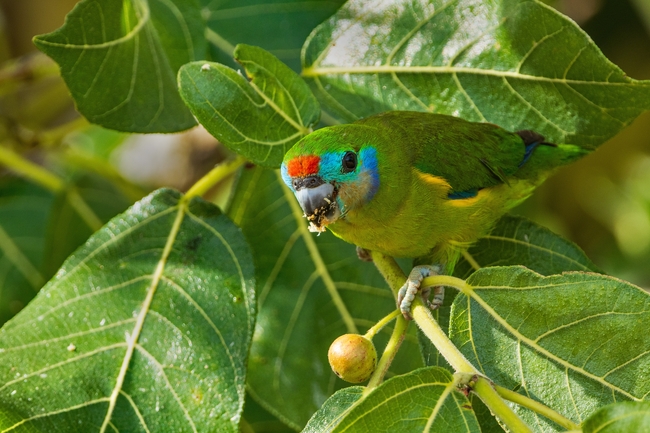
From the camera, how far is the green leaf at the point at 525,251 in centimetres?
139

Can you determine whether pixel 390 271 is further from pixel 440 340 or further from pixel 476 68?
pixel 476 68

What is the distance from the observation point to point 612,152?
3.68 metres

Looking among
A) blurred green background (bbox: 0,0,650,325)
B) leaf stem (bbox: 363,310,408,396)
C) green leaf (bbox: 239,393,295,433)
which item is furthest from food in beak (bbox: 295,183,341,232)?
green leaf (bbox: 239,393,295,433)

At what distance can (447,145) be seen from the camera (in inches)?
62.0

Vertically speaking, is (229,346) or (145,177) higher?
(229,346)

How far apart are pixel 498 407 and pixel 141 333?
2.37 ft

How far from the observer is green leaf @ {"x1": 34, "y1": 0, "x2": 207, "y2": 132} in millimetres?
1359

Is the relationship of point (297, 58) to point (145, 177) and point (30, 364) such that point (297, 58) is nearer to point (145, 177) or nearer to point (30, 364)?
point (30, 364)

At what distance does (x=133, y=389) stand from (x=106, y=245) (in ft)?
1.15

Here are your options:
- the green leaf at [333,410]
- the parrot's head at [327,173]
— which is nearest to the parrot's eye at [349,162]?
the parrot's head at [327,173]

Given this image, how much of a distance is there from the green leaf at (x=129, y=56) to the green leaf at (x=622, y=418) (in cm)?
108

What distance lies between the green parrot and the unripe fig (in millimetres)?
206

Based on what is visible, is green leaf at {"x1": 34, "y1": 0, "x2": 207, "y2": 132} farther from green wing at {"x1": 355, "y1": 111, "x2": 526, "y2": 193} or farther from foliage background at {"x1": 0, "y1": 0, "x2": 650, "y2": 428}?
green wing at {"x1": 355, "y1": 111, "x2": 526, "y2": 193}

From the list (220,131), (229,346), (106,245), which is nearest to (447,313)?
(229,346)
